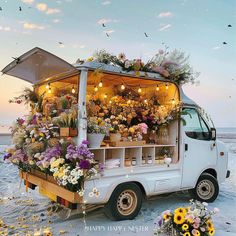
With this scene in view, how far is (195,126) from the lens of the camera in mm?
5582

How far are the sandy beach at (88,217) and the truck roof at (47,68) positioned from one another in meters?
2.08

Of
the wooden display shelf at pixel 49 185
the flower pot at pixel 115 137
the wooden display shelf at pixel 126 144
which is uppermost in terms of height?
the flower pot at pixel 115 137

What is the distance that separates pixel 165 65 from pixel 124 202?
2.53 metres

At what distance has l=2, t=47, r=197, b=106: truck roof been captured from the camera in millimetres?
4090

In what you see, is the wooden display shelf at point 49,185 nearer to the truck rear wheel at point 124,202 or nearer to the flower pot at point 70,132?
the truck rear wheel at point 124,202

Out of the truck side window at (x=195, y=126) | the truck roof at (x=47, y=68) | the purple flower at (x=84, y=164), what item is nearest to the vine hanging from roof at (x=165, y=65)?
the truck roof at (x=47, y=68)

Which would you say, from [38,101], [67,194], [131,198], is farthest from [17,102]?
[131,198]

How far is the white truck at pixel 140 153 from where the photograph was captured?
4.15 metres

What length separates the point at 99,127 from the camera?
14.1ft

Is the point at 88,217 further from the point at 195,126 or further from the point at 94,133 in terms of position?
the point at 195,126

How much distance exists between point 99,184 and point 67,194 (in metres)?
0.49

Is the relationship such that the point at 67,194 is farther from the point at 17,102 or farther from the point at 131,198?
the point at 17,102

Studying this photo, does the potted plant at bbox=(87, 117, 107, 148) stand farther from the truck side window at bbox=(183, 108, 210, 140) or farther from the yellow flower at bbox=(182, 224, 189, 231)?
the truck side window at bbox=(183, 108, 210, 140)


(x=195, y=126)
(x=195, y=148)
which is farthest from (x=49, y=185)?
(x=195, y=126)
